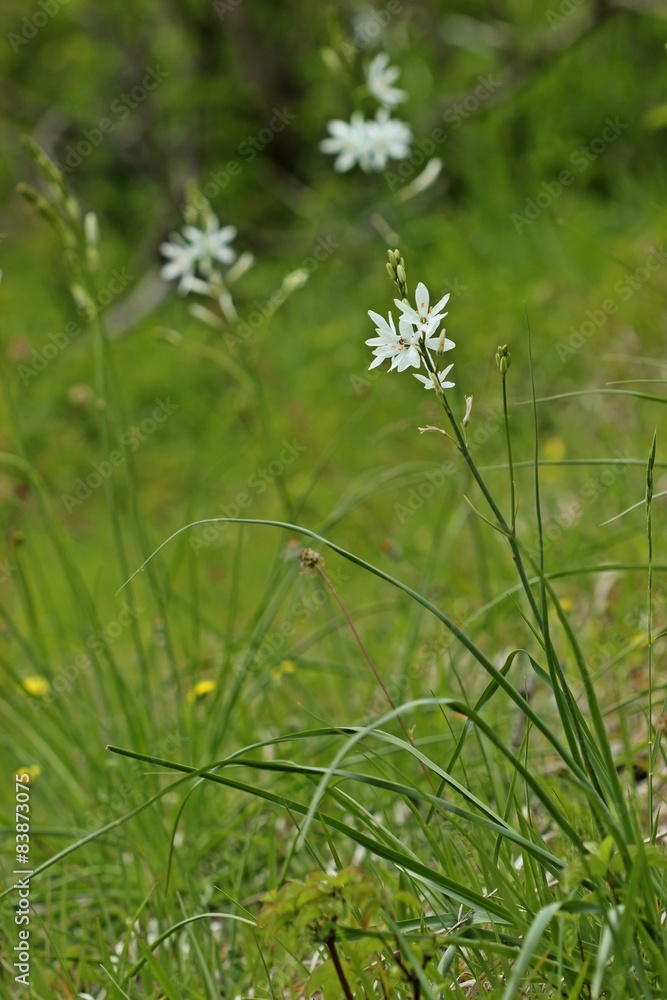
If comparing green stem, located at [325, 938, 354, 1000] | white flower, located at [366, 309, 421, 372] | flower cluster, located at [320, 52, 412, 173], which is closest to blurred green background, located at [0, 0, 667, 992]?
flower cluster, located at [320, 52, 412, 173]

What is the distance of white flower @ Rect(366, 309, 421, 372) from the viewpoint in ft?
3.86

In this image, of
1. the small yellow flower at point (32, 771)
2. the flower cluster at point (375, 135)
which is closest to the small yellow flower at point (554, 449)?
the flower cluster at point (375, 135)

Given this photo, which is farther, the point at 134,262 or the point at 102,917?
the point at 134,262

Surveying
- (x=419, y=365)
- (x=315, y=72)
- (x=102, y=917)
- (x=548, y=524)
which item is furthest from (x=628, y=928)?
(x=315, y=72)

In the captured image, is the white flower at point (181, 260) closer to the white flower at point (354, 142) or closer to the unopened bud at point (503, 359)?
the white flower at point (354, 142)

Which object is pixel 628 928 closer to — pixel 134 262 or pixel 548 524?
pixel 548 524

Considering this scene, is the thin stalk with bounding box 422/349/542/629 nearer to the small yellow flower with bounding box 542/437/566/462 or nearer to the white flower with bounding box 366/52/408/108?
the white flower with bounding box 366/52/408/108

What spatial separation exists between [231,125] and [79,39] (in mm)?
1898

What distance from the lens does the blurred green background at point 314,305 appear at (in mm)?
2607

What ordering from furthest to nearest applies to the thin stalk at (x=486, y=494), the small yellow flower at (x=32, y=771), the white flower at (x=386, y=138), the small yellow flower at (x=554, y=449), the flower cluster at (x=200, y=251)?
the small yellow flower at (x=554, y=449) < the white flower at (x=386, y=138) < the flower cluster at (x=200, y=251) < the small yellow flower at (x=32, y=771) < the thin stalk at (x=486, y=494)

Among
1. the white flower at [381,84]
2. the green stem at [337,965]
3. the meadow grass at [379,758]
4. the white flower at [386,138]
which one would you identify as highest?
the white flower at [381,84]

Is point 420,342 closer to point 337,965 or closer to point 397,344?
point 397,344

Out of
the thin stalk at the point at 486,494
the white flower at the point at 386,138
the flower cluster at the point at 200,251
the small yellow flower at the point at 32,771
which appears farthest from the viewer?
the white flower at the point at 386,138

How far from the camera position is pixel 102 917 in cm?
196
